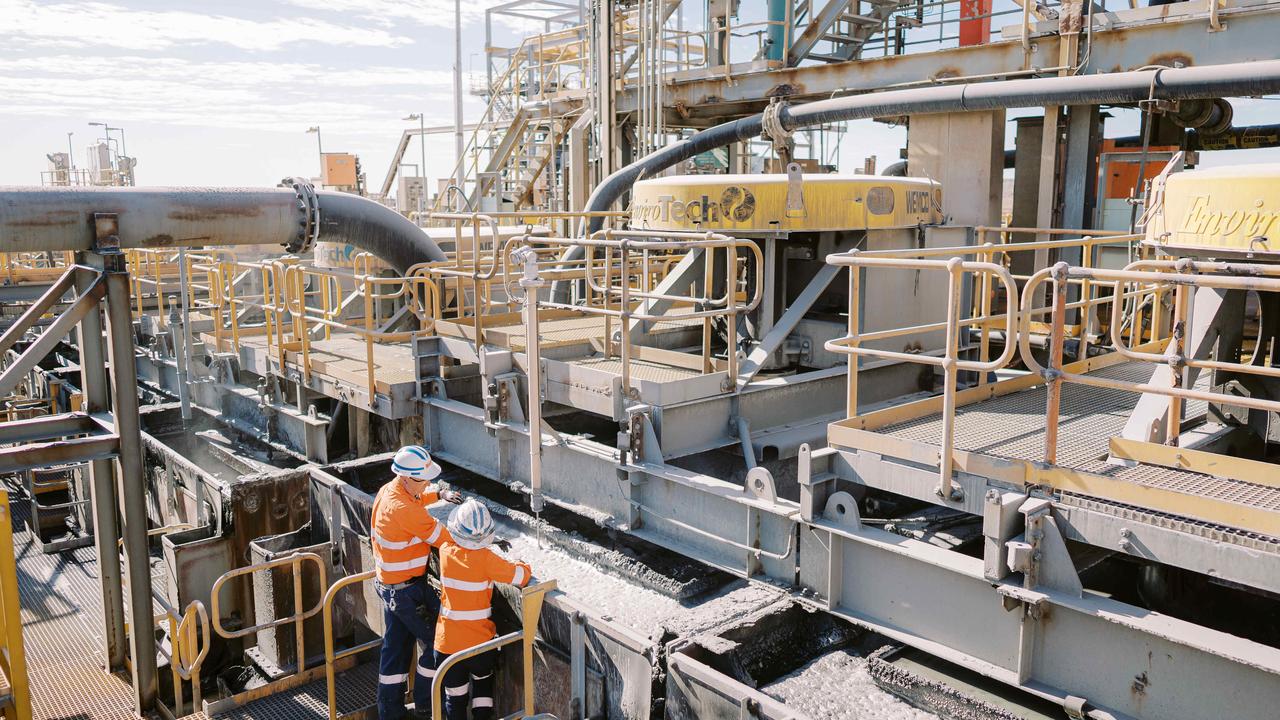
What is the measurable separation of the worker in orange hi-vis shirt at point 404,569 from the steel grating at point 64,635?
63.9 inches

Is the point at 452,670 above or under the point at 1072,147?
under

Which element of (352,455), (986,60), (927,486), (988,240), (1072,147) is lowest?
(352,455)

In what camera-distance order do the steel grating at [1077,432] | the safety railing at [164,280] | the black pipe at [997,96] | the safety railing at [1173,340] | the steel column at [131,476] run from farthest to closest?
1. the safety railing at [164,280]
2. the black pipe at [997,96]
3. the steel column at [131,476]
4. the steel grating at [1077,432]
5. the safety railing at [1173,340]

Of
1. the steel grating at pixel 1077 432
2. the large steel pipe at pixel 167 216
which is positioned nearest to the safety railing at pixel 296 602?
the large steel pipe at pixel 167 216

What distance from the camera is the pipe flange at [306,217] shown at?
7125mm

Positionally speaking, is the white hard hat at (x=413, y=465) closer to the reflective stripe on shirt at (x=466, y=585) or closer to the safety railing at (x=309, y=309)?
the reflective stripe on shirt at (x=466, y=585)

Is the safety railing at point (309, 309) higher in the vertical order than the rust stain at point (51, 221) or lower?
lower

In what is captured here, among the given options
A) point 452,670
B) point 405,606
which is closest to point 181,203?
point 405,606

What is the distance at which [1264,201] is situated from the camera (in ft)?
14.0

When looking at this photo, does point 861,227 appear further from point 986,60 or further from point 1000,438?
point 986,60

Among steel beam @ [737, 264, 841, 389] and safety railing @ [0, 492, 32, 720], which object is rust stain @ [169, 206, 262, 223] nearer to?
safety railing @ [0, 492, 32, 720]

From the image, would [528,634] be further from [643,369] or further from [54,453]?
[643,369]

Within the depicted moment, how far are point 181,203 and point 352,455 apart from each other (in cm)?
414

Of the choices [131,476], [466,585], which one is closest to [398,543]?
[466,585]
